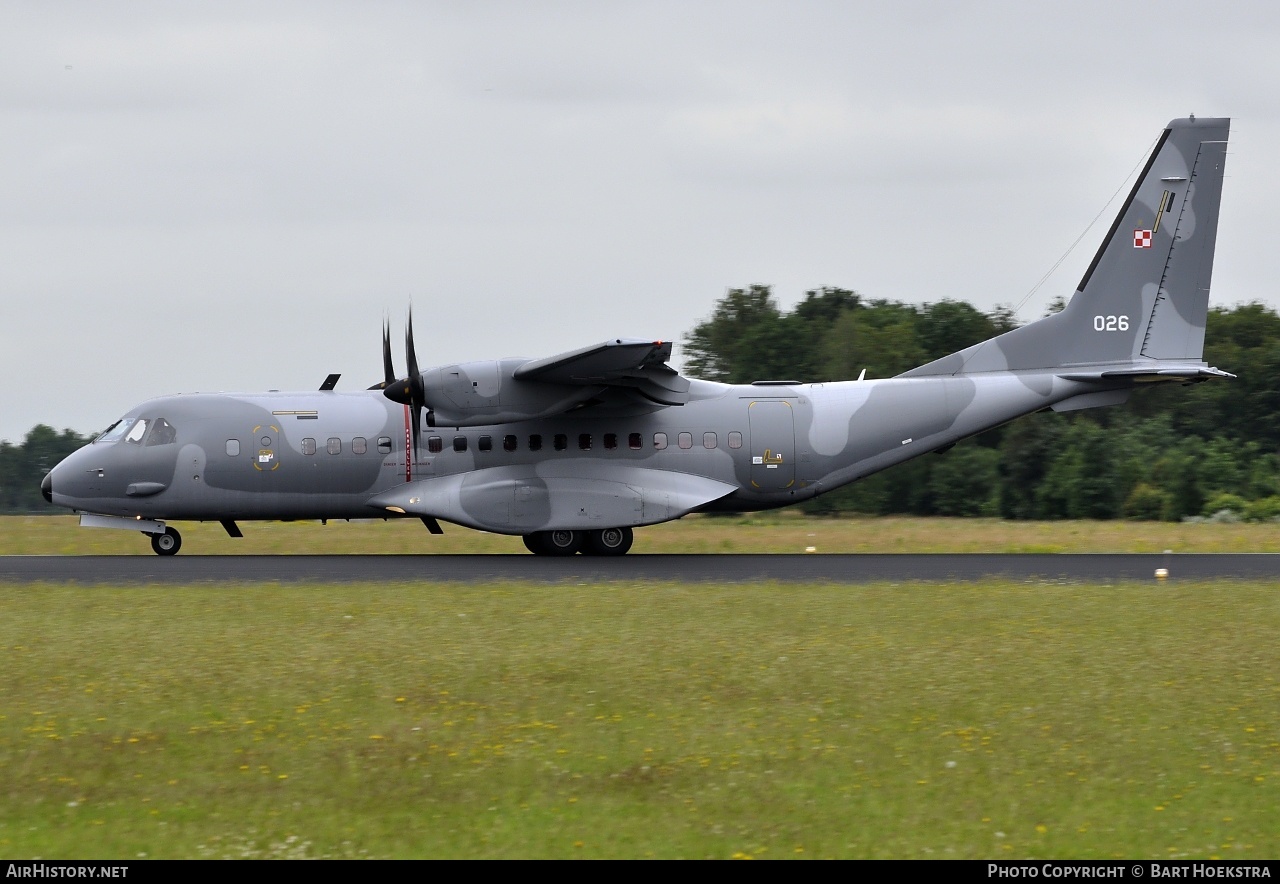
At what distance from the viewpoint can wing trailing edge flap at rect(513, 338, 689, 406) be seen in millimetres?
20338

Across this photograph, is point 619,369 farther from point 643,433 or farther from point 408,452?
point 408,452

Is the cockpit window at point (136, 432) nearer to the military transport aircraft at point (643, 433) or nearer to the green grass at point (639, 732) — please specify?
the military transport aircraft at point (643, 433)

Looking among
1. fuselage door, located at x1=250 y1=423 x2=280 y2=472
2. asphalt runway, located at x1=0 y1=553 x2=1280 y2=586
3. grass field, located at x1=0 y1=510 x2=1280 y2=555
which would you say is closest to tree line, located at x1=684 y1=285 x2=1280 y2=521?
grass field, located at x1=0 y1=510 x2=1280 y2=555

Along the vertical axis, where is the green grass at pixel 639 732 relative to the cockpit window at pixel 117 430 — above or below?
below

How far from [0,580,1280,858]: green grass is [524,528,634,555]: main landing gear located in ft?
25.3

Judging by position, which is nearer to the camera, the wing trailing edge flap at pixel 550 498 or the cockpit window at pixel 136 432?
the wing trailing edge flap at pixel 550 498

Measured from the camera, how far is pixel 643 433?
900 inches

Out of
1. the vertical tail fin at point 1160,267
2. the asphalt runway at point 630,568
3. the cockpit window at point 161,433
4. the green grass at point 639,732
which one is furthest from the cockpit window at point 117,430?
the vertical tail fin at point 1160,267

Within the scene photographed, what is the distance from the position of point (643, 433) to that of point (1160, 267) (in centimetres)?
1045

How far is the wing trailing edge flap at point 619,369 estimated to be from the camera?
2034cm

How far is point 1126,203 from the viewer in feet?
77.4

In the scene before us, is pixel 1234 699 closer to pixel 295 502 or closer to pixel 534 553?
pixel 534 553

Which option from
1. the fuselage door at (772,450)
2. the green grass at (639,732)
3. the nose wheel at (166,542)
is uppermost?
the fuselage door at (772,450)

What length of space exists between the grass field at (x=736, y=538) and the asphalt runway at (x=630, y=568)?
2.38 m
